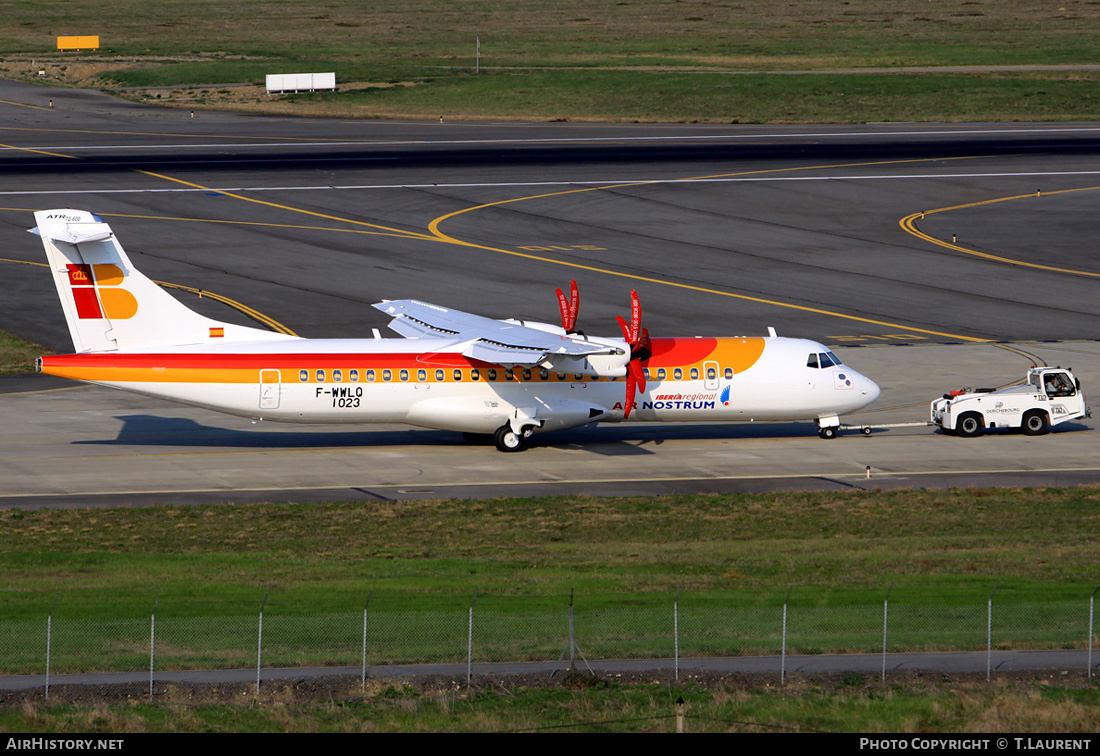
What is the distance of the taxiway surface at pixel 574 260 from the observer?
4488cm

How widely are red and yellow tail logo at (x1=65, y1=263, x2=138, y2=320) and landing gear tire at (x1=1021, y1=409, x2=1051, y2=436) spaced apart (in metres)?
32.0

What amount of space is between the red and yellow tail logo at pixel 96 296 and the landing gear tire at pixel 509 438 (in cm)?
1296

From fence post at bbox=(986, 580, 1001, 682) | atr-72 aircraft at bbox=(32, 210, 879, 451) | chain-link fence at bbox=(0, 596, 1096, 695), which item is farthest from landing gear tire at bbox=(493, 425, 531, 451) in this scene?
fence post at bbox=(986, 580, 1001, 682)

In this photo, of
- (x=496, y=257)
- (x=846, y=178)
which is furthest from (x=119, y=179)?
(x=846, y=178)

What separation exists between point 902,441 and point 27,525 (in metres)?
29.9

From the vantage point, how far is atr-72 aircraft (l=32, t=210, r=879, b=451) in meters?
43.8

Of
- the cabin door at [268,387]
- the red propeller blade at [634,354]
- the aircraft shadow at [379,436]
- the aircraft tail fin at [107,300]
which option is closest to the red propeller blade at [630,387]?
the red propeller blade at [634,354]

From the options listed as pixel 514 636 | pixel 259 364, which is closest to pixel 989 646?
pixel 514 636

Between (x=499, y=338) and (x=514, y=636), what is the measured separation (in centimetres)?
1924

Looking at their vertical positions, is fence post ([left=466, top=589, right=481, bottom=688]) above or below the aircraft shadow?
below

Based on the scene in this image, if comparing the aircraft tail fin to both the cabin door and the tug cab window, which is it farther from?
the tug cab window

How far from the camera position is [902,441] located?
48.6 m

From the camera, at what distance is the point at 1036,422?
49062 mm
